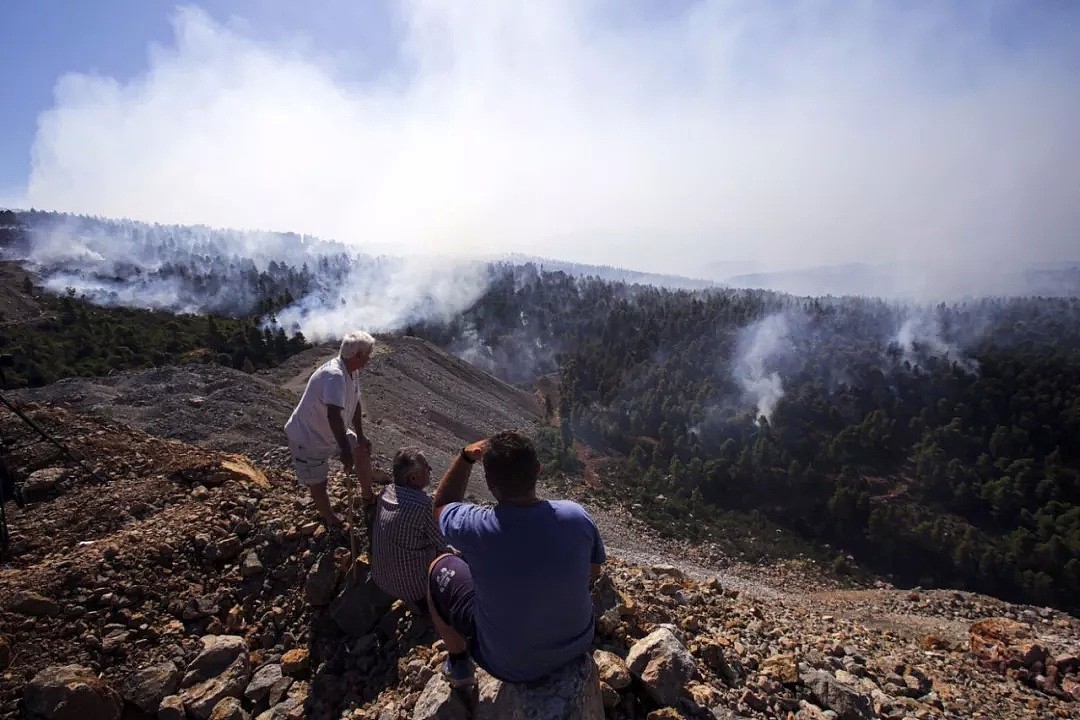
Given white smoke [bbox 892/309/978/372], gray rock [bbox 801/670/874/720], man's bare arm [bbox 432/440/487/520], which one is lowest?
white smoke [bbox 892/309/978/372]

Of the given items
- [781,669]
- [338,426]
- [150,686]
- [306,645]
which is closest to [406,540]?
[338,426]

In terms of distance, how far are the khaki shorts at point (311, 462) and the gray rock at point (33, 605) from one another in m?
1.97

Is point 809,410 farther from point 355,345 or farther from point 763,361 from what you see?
point 355,345

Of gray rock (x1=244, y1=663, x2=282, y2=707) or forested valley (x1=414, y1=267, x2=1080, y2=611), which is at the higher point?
gray rock (x1=244, y1=663, x2=282, y2=707)

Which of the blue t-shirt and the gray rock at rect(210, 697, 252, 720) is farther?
the gray rock at rect(210, 697, 252, 720)

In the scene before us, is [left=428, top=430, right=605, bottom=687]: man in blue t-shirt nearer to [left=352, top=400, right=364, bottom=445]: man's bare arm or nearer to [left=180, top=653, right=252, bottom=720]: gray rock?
[left=180, top=653, right=252, bottom=720]: gray rock

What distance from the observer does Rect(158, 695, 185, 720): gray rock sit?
387cm

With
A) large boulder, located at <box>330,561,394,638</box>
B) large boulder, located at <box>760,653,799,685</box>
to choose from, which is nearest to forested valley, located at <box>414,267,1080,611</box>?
large boulder, located at <box>760,653,799,685</box>

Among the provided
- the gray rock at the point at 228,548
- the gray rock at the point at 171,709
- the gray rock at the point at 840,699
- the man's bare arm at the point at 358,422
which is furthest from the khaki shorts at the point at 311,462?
the gray rock at the point at 840,699

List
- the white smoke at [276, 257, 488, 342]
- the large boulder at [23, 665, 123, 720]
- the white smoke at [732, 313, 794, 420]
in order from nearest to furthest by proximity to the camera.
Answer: the large boulder at [23, 665, 123, 720] → the white smoke at [732, 313, 794, 420] → the white smoke at [276, 257, 488, 342]

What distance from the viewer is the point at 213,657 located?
4273 millimetres

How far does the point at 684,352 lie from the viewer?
51.8m

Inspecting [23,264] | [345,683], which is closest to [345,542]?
[345,683]

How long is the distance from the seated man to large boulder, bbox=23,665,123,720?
1.93 meters
